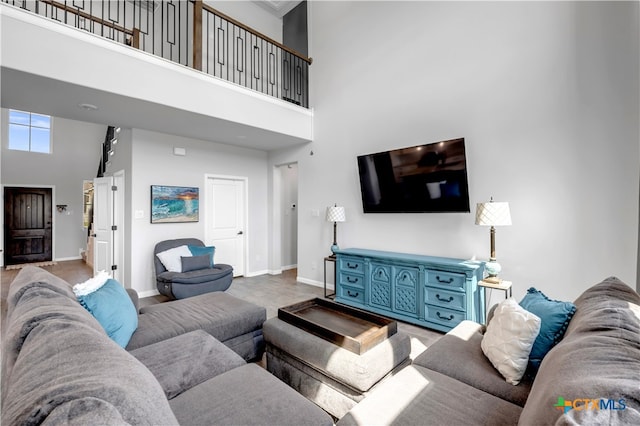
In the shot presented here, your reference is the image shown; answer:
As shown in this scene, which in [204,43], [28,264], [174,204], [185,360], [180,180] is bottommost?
[28,264]

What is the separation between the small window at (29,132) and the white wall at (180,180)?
5.49m

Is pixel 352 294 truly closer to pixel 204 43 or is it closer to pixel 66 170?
pixel 204 43

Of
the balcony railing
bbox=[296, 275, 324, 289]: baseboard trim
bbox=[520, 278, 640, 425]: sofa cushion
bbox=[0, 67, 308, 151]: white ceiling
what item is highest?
the balcony railing

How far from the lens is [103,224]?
4.88 m

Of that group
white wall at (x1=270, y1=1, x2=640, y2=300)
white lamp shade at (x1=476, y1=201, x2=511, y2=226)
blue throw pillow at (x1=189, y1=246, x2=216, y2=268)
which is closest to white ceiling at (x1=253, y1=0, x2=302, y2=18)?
white wall at (x1=270, y1=1, x2=640, y2=300)

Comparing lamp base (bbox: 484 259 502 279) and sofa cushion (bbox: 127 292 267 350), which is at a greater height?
lamp base (bbox: 484 259 502 279)

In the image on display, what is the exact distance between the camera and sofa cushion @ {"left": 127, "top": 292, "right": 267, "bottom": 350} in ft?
6.82

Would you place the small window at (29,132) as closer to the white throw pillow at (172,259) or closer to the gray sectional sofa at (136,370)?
the white throw pillow at (172,259)

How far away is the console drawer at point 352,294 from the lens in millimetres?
3931

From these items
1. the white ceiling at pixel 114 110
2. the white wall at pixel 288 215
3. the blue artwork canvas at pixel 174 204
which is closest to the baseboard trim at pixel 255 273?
the white wall at pixel 288 215

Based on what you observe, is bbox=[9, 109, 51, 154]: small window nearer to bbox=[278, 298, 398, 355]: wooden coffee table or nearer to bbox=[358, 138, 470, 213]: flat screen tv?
bbox=[358, 138, 470, 213]: flat screen tv

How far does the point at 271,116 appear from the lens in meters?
4.45

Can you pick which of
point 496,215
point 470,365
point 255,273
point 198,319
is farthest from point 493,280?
point 255,273

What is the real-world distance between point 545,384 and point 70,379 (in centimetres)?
138
